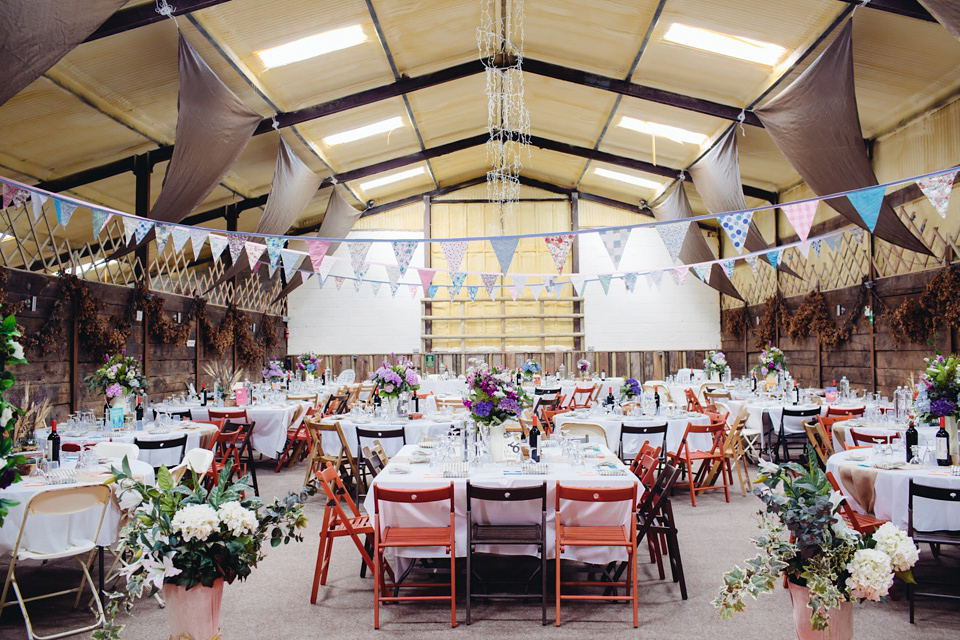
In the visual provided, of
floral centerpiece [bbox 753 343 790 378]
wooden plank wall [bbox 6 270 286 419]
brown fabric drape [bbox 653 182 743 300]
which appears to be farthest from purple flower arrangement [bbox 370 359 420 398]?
brown fabric drape [bbox 653 182 743 300]

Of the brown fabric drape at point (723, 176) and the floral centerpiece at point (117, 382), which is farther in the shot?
the brown fabric drape at point (723, 176)

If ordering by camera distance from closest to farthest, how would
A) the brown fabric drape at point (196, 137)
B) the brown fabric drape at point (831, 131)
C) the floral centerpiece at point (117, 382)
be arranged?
1. the brown fabric drape at point (831, 131)
2. the brown fabric drape at point (196, 137)
3. the floral centerpiece at point (117, 382)

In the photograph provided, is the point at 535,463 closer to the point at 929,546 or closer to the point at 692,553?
the point at 692,553

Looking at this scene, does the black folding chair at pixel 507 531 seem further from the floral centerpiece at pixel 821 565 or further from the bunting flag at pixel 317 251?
the bunting flag at pixel 317 251

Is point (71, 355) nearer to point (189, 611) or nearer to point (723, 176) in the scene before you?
point (189, 611)

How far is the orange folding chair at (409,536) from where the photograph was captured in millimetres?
3480

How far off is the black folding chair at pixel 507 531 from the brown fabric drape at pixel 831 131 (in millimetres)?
4733

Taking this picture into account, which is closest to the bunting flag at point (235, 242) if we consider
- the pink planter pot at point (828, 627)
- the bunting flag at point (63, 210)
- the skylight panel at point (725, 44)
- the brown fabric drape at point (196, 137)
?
the brown fabric drape at point (196, 137)

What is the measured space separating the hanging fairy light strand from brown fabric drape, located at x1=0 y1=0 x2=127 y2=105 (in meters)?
4.70

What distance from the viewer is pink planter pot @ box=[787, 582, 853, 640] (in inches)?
78.3

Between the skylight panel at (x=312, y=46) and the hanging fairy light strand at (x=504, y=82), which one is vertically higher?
the hanging fairy light strand at (x=504, y=82)

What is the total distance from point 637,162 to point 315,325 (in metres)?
8.54

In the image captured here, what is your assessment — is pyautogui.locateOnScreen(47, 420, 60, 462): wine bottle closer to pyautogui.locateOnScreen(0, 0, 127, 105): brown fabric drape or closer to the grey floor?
the grey floor

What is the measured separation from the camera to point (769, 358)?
9.91m
